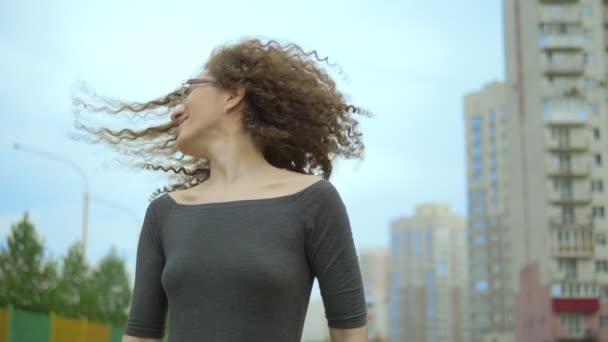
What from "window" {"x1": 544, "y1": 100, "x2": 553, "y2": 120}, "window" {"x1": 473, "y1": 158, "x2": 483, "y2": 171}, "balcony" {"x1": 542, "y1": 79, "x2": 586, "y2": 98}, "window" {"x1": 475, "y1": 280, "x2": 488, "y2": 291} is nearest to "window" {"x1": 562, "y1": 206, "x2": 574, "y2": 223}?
"window" {"x1": 544, "y1": 100, "x2": 553, "y2": 120}

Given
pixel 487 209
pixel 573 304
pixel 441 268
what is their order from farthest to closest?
pixel 441 268 < pixel 487 209 < pixel 573 304

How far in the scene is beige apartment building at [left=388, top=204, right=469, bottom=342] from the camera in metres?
129

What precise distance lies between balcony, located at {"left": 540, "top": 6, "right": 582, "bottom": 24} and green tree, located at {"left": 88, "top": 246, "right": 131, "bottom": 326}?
80.5ft

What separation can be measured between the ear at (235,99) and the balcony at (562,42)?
1961 inches

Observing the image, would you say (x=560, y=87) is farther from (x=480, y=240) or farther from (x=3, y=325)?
(x=480, y=240)

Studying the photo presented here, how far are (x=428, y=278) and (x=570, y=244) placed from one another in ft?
281

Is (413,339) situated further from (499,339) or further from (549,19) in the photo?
(549,19)

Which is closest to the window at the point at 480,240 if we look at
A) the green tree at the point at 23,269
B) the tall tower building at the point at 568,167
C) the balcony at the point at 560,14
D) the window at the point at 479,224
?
the window at the point at 479,224

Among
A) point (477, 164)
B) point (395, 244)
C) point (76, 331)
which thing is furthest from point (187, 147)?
point (395, 244)

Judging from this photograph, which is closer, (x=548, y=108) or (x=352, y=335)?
(x=352, y=335)

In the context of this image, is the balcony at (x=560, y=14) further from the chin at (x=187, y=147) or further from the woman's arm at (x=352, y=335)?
the woman's arm at (x=352, y=335)

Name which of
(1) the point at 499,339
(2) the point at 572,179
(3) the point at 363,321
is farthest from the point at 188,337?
(1) the point at 499,339

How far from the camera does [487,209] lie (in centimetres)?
9469

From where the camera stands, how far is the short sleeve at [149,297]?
8.48 ft
